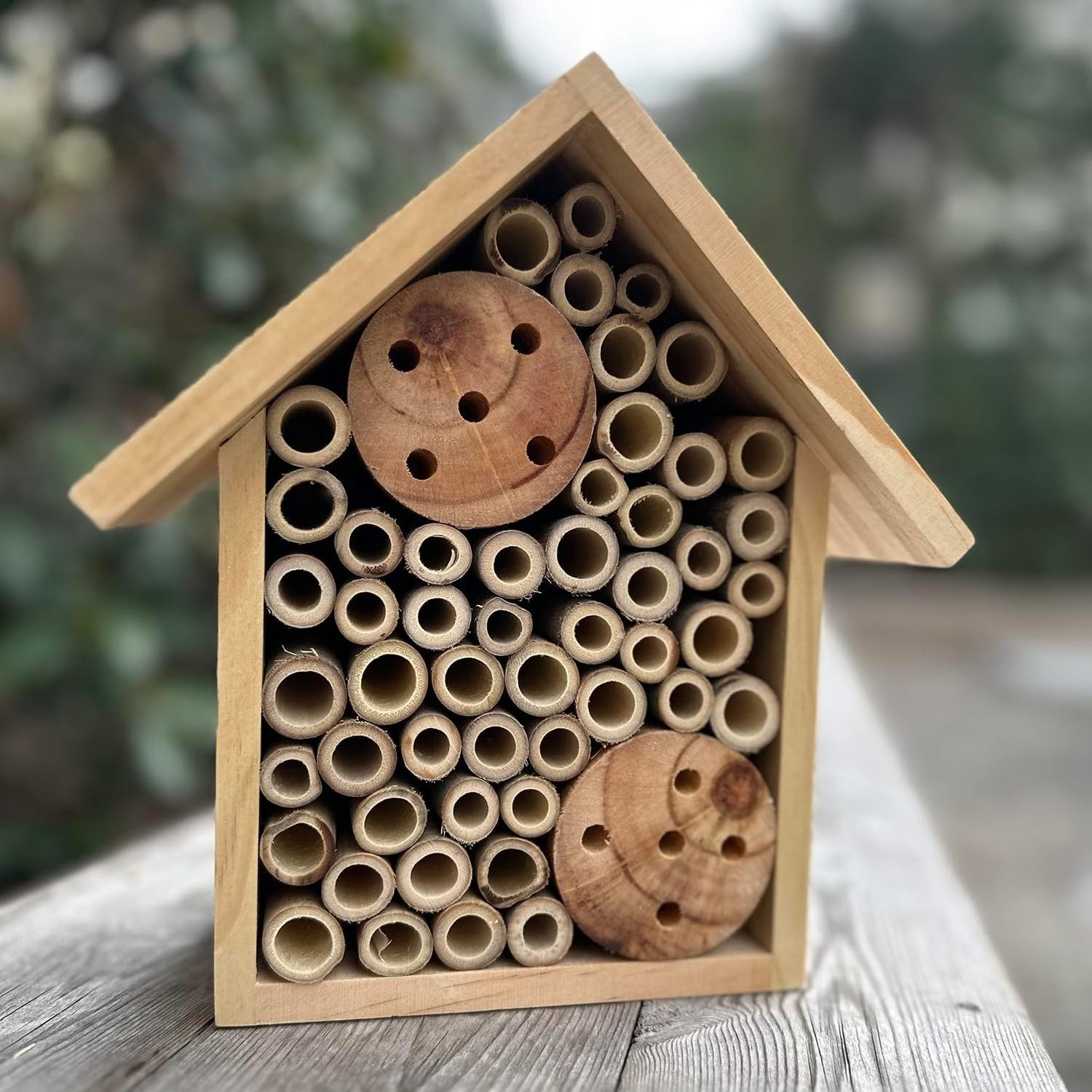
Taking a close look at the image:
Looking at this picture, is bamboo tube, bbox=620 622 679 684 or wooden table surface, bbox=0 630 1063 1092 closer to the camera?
wooden table surface, bbox=0 630 1063 1092

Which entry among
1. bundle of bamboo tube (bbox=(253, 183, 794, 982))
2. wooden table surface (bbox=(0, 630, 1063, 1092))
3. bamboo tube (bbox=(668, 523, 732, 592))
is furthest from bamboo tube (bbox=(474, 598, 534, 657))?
wooden table surface (bbox=(0, 630, 1063, 1092))

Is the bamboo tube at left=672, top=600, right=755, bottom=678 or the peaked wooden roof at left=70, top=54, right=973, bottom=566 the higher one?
the peaked wooden roof at left=70, top=54, right=973, bottom=566

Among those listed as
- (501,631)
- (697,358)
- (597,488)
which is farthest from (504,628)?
(697,358)

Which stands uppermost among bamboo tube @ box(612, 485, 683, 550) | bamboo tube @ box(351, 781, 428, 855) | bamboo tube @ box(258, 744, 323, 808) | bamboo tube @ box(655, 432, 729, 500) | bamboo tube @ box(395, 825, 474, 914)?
bamboo tube @ box(655, 432, 729, 500)

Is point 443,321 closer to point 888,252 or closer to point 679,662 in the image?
point 679,662

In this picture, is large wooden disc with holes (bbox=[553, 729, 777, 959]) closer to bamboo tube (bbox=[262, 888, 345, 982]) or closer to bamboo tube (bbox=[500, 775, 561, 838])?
bamboo tube (bbox=[500, 775, 561, 838])

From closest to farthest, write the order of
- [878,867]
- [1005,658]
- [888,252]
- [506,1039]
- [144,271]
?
[506,1039]
[878,867]
[144,271]
[1005,658]
[888,252]

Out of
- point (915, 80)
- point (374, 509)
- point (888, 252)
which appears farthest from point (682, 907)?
point (915, 80)
